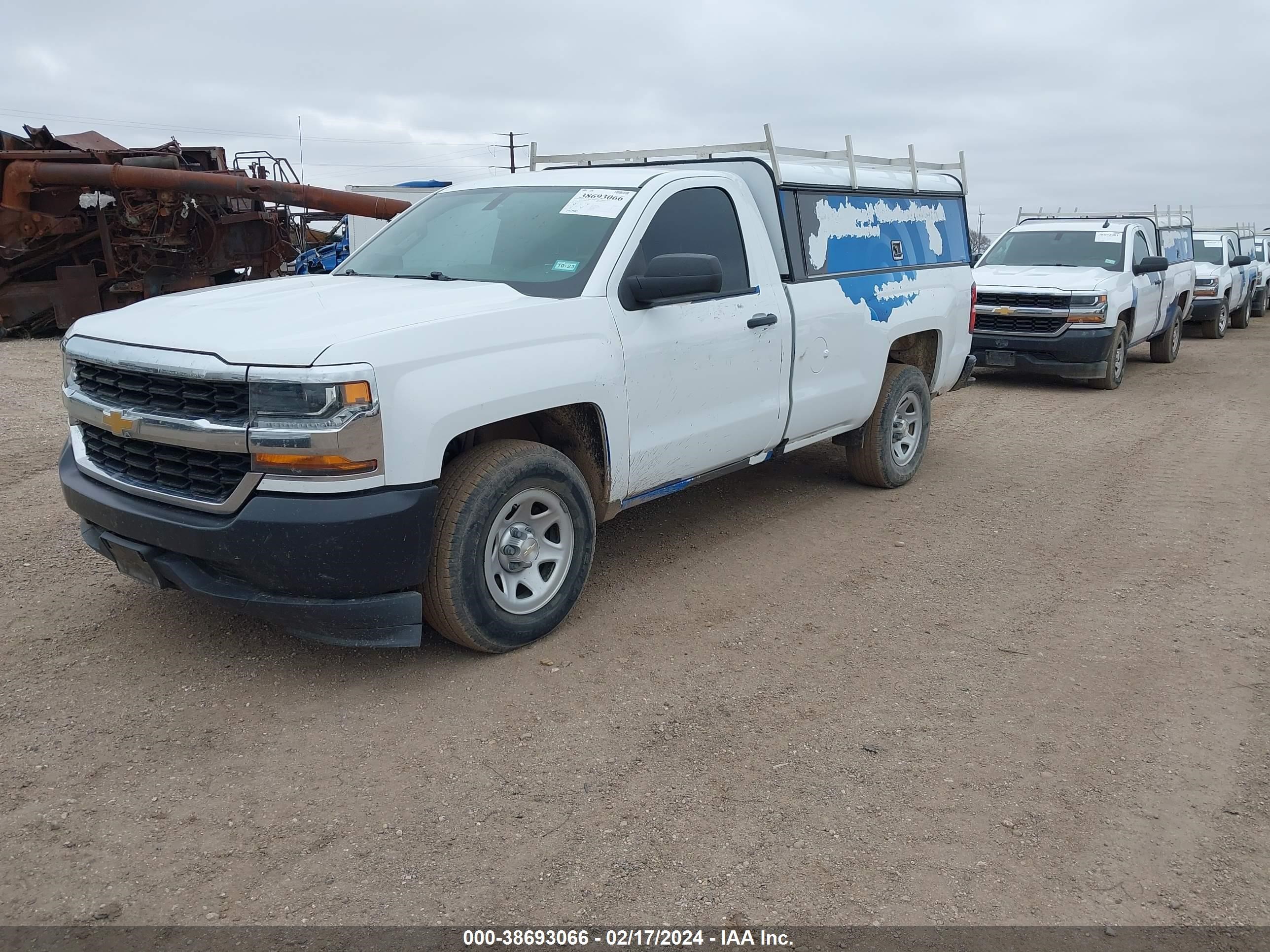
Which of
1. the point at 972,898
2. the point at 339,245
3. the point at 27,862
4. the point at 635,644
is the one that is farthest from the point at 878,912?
the point at 339,245

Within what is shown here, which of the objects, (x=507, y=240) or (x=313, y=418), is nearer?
(x=313, y=418)

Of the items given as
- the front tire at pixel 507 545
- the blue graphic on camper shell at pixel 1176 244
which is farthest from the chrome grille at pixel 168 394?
the blue graphic on camper shell at pixel 1176 244

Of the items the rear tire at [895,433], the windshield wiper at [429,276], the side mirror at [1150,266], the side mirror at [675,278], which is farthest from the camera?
the side mirror at [1150,266]

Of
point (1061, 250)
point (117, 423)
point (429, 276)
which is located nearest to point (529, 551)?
point (429, 276)

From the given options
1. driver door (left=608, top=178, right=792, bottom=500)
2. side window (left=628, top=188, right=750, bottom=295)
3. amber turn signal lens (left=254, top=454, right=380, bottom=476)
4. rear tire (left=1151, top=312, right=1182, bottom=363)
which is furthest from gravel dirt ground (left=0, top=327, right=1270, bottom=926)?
rear tire (left=1151, top=312, right=1182, bottom=363)

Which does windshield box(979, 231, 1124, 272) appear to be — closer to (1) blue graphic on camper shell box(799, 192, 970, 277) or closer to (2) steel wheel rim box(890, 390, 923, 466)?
(1) blue graphic on camper shell box(799, 192, 970, 277)

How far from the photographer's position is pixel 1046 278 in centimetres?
1242

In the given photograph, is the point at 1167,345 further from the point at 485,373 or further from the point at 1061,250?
the point at 485,373

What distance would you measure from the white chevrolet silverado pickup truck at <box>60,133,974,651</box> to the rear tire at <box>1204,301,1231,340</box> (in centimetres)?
1581

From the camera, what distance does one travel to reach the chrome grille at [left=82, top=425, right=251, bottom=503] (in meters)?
3.76

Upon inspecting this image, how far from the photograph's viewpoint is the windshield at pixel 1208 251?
1975 cm

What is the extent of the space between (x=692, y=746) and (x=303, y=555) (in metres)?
1.52

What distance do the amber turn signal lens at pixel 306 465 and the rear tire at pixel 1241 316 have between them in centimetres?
2221

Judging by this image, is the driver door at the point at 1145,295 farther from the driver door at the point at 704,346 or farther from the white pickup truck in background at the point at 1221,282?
the driver door at the point at 704,346
